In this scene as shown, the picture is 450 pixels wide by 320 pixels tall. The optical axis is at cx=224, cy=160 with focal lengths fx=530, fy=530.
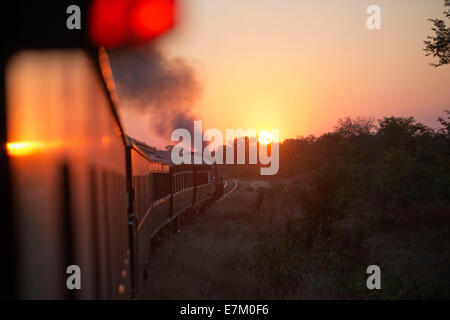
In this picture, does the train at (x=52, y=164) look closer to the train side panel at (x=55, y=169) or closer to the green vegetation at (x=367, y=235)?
the train side panel at (x=55, y=169)

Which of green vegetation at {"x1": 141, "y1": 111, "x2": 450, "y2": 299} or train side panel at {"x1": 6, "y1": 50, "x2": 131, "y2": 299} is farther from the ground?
train side panel at {"x1": 6, "y1": 50, "x2": 131, "y2": 299}

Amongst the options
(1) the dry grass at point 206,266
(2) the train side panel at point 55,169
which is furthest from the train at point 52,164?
(1) the dry grass at point 206,266

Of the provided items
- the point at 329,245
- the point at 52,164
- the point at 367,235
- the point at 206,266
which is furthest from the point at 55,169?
the point at 367,235

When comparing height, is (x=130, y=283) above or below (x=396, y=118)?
below

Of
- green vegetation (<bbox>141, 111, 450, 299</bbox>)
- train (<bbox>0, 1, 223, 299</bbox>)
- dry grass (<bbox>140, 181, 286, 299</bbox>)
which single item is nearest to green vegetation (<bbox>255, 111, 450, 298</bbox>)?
green vegetation (<bbox>141, 111, 450, 299</bbox>)

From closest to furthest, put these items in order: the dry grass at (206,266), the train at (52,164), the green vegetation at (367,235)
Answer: the train at (52,164) < the dry grass at (206,266) < the green vegetation at (367,235)

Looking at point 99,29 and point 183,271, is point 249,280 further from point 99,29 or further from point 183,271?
point 99,29

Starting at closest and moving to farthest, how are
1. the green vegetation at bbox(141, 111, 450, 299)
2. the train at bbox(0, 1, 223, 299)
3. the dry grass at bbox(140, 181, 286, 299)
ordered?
1. the train at bbox(0, 1, 223, 299)
2. the dry grass at bbox(140, 181, 286, 299)
3. the green vegetation at bbox(141, 111, 450, 299)

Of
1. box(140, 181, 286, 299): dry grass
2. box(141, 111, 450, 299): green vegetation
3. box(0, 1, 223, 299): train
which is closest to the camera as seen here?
box(0, 1, 223, 299): train

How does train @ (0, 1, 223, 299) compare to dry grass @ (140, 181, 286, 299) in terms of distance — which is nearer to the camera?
train @ (0, 1, 223, 299)

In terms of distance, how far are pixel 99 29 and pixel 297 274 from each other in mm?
7619

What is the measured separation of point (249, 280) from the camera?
8.99 meters

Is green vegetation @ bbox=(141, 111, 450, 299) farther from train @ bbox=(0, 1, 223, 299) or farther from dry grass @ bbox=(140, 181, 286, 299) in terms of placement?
train @ bbox=(0, 1, 223, 299)
